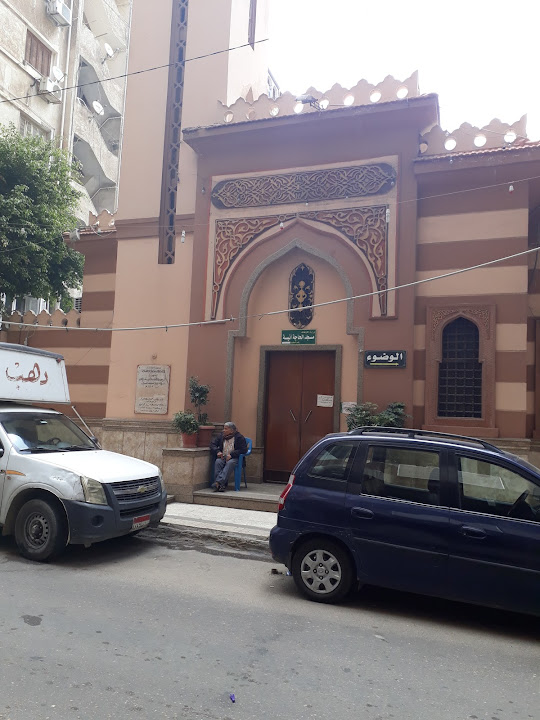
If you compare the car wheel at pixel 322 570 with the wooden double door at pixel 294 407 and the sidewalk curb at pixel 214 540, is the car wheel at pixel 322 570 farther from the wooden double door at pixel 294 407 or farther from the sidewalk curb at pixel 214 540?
the wooden double door at pixel 294 407

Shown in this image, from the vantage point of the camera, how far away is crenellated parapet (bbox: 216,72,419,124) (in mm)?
10852

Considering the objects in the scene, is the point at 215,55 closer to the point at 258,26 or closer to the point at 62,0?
the point at 258,26

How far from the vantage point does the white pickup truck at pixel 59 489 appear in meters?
6.71

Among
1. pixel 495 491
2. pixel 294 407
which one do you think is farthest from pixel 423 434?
pixel 294 407

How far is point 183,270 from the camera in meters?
12.5

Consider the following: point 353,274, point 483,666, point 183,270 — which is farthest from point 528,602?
point 183,270

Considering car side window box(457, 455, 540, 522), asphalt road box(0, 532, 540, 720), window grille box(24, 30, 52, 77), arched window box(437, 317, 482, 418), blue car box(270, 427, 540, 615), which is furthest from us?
window grille box(24, 30, 52, 77)

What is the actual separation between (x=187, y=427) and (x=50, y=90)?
17.5m

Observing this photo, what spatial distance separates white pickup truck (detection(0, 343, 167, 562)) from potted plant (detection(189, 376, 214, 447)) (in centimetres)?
324

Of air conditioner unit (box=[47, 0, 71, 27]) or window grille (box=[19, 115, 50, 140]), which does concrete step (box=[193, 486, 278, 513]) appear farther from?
air conditioner unit (box=[47, 0, 71, 27])

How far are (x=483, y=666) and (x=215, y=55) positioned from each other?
1268 cm

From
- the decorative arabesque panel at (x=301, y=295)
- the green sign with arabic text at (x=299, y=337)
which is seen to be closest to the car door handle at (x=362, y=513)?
the green sign with arabic text at (x=299, y=337)

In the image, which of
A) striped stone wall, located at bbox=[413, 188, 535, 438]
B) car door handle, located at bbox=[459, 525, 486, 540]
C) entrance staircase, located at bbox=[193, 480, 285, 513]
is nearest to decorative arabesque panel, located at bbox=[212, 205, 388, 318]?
striped stone wall, located at bbox=[413, 188, 535, 438]

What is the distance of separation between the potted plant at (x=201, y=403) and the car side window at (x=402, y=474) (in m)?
5.95
